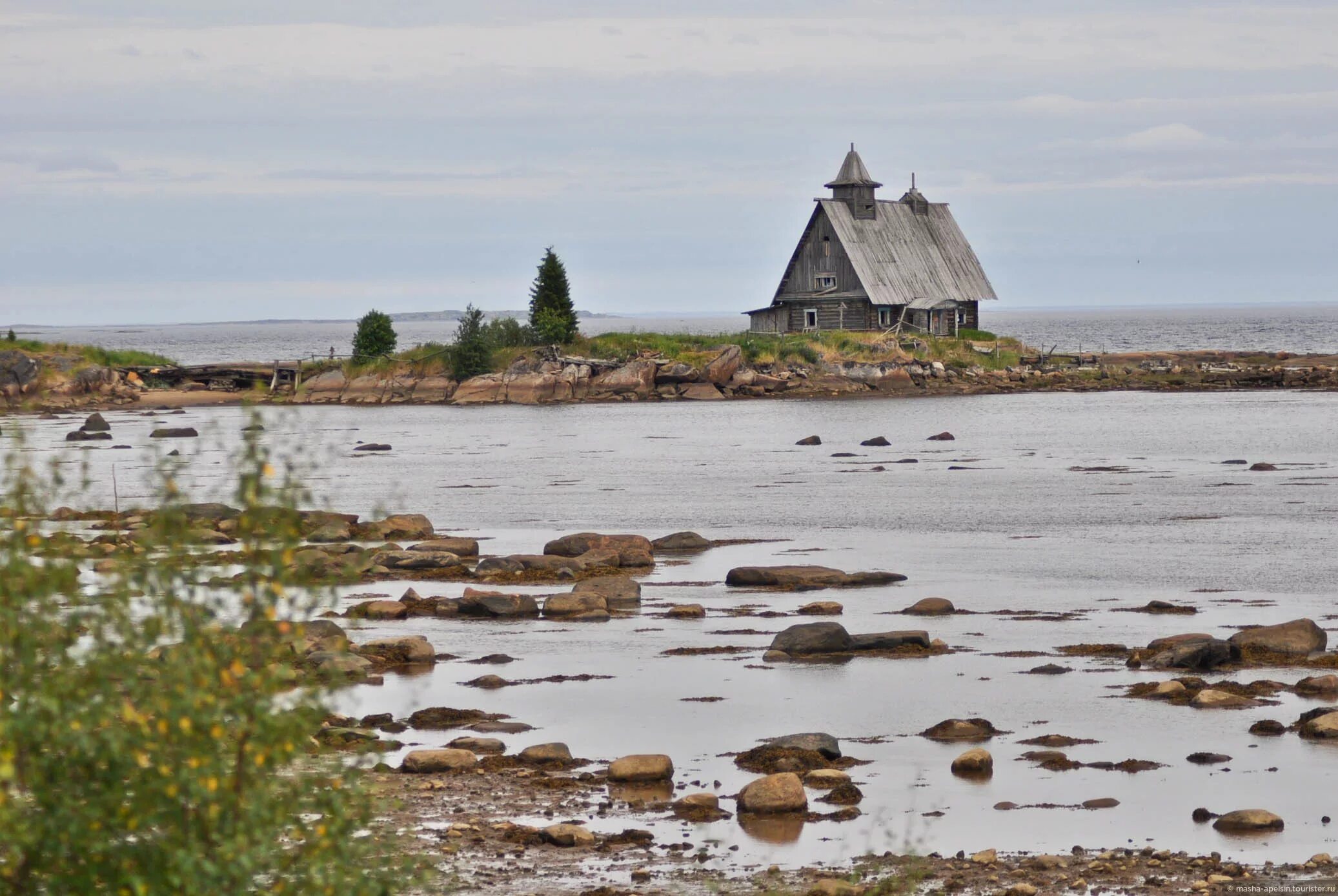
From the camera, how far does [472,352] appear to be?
8650 cm

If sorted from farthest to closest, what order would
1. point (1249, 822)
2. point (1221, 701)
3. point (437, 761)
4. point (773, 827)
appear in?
point (1221, 701) → point (437, 761) → point (773, 827) → point (1249, 822)

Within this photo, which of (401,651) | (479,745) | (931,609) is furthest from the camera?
(931,609)

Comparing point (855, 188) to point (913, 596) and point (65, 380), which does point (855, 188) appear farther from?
point (913, 596)

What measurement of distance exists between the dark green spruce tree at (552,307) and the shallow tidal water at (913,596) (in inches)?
804

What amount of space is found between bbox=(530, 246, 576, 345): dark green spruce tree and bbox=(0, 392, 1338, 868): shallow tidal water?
20433 millimetres

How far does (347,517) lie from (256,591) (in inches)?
1065

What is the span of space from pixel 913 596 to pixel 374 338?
223 ft

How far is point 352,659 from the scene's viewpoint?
17.6 metres

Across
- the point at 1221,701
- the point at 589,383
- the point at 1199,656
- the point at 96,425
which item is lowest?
the point at 1221,701

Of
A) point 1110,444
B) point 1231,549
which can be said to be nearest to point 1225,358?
point 1110,444

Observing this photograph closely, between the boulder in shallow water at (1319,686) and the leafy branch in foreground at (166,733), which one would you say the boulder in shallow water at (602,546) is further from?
the leafy branch in foreground at (166,733)

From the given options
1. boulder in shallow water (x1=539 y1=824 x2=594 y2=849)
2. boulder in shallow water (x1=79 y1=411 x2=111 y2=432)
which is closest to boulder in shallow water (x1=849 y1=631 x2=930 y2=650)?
boulder in shallow water (x1=539 y1=824 x2=594 y2=849)

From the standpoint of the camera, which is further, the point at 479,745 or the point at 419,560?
the point at 419,560

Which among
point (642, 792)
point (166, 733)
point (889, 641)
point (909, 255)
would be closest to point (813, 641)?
point (889, 641)
